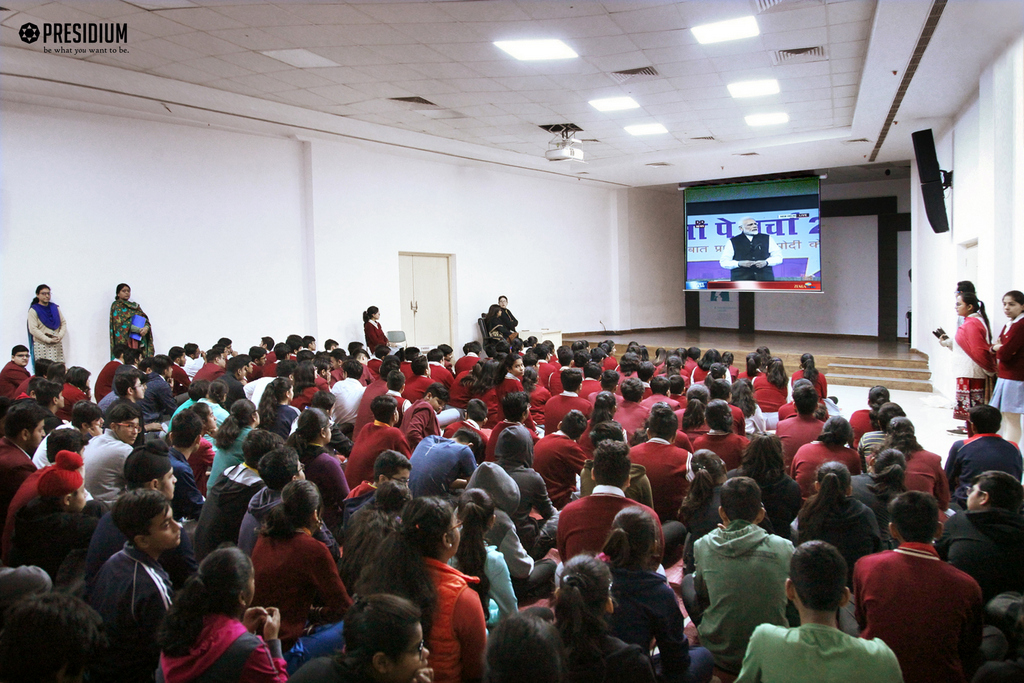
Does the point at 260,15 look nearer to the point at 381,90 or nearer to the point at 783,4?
the point at 381,90

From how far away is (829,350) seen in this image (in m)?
12.2

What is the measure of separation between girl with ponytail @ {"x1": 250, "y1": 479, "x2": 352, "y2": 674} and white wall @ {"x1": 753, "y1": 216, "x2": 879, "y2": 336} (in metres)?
15.5

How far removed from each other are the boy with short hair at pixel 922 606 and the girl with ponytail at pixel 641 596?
59 centimetres

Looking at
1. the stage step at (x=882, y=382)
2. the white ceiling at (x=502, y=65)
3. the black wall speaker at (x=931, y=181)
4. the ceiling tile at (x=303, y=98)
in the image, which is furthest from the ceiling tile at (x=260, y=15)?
the stage step at (x=882, y=382)

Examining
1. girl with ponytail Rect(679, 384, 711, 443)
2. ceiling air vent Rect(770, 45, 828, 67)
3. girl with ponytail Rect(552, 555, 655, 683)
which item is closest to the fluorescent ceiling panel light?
ceiling air vent Rect(770, 45, 828, 67)

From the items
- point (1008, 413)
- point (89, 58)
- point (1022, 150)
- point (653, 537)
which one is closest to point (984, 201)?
point (1022, 150)

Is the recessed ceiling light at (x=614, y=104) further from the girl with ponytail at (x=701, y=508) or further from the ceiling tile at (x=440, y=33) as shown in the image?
the girl with ponytail at (x=701, y=508)

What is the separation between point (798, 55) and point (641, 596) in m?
6.41

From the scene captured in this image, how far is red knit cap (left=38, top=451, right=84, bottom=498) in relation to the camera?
258 centimetres

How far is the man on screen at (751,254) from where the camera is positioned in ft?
43.4

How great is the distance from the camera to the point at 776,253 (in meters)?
13.1

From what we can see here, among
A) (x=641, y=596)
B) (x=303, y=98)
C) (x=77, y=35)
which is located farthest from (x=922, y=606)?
(x=303, y=98)

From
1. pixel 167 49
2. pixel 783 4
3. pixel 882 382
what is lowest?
pixel 882 382

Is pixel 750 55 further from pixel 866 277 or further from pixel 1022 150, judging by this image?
pixel 866 277
